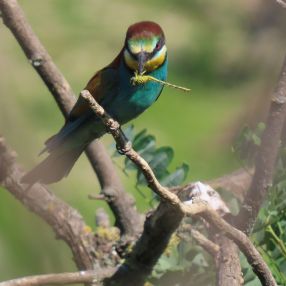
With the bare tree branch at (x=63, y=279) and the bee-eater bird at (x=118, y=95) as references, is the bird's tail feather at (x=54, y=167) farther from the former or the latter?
the bare tree branch at (x=63, y=279)

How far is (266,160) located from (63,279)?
352 millimetres

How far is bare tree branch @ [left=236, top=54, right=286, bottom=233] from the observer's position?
141 centimetres

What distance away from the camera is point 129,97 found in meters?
1.99

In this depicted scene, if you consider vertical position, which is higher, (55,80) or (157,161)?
(55,80)

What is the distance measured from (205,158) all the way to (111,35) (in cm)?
163

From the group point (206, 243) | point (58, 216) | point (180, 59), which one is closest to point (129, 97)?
point (58, 216)

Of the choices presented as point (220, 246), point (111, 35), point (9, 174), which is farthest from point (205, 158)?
point (220, 246)

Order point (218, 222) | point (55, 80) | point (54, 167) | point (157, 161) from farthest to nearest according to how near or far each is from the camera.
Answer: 1. point (54, 167)
2. point (55, 80)
3. point (157, 161)
4. point (218, 222)

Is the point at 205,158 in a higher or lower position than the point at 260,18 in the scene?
lower

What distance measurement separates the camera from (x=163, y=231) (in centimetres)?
156

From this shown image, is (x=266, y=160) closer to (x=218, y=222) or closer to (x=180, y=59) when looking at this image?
(x=218, y=222)

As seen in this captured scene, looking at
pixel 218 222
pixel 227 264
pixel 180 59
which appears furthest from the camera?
pixel 180 59

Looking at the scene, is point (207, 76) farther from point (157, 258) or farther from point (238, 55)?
point (157, 258)

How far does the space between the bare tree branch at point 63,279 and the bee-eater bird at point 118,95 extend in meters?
0.27
